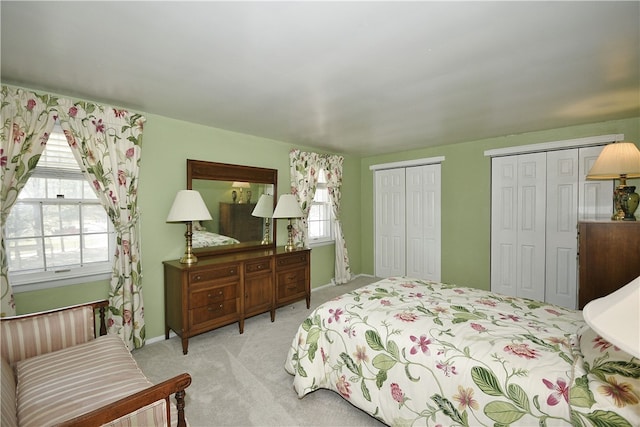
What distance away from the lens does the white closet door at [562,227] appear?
3.41 m

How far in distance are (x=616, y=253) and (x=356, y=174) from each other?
3915 mm

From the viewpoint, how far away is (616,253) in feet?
5.72

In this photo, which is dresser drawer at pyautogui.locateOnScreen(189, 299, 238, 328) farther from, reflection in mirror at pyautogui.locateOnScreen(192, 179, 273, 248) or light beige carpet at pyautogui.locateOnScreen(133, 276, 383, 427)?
reflection in mirror at pyautogui.locateOnScreen(192, 179, 273, 248)

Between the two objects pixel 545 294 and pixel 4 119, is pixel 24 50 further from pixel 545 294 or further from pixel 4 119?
pixel 545 294

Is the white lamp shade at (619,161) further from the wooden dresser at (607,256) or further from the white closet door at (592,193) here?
the white closet door at (592,193)

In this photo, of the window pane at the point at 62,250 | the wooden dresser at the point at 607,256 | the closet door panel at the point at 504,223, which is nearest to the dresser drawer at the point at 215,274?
the window pane at the point at 62,250

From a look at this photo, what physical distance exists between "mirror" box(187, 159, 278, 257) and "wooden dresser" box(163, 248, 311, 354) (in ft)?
0.63

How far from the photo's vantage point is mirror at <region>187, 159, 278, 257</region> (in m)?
3.21

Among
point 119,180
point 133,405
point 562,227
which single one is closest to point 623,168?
point 562,227

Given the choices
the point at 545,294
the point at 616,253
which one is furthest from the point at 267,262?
the point at 545,294

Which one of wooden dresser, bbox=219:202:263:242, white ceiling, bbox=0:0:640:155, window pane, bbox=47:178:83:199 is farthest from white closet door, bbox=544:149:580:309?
window pane, bbox=47:178:83:199

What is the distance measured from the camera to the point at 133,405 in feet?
3.65

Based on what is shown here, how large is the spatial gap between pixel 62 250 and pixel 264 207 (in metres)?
2.10

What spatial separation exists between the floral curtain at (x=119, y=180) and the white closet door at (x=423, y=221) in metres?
3.92
